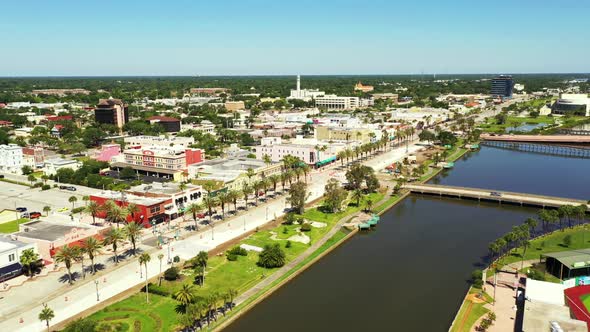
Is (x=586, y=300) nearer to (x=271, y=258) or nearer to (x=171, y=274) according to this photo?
(x=271, y=258)

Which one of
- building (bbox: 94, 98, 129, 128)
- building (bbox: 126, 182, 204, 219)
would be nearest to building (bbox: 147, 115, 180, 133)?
building (bbox: 94, 98, 129, 128)

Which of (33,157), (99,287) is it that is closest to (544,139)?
(99,287)

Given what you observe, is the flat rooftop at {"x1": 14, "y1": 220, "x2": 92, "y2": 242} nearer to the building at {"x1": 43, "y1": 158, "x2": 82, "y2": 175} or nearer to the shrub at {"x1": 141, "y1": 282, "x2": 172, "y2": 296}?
the shrub at {"x1": 141, "y1": 282, "x2": 172, "y2": 296}

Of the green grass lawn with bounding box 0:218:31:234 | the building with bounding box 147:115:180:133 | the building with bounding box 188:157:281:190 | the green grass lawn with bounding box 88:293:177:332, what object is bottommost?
the green grass lawn with bounding box 88:293:177:332

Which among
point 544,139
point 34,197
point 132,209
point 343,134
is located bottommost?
point 34,197

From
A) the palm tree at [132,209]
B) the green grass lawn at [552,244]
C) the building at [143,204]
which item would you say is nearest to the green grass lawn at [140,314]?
the palm tree at [132,209]

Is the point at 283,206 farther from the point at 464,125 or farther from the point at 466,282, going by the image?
the point at 464,125
